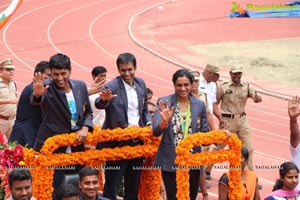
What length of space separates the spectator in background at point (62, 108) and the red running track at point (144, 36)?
219 inches

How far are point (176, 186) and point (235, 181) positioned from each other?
0.59 m

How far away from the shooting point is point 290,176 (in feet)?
25.6

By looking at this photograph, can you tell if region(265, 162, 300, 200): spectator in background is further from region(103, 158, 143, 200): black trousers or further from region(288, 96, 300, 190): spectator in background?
Answer: region(103, 158, 143, 200): black trousers

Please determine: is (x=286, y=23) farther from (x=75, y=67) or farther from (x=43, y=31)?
(x=75, y=67)

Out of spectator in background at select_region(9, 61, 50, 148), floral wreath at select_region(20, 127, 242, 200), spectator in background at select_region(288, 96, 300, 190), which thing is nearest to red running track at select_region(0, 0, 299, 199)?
spectator in background at select_region(288, 96, 300, 190)

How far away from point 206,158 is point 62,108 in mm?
1436

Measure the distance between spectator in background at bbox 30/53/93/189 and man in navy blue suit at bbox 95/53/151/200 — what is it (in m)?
0.28

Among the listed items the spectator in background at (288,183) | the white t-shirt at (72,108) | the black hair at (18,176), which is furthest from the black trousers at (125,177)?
the black hair at (18,176)

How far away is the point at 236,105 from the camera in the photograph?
11.0 m

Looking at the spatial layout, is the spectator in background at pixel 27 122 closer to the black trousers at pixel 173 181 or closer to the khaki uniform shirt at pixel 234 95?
the black trousers at pixel 173 181

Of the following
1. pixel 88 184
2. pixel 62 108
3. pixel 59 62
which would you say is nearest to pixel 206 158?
pixel 88 184

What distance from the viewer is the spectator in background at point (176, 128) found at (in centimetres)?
802

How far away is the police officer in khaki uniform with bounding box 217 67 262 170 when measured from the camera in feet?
35.7

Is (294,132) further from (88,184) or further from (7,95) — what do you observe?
(7,95)
